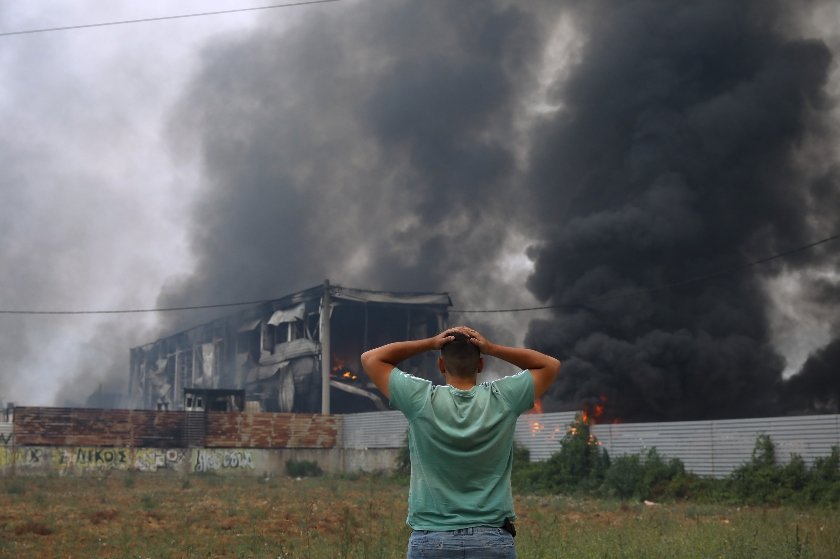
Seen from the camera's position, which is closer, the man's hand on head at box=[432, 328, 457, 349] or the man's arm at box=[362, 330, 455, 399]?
the man's hand on head at box=[432, 328, 457, 349]

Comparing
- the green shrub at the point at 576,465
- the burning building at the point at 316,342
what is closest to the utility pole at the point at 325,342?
the burning building at the point at 316,342

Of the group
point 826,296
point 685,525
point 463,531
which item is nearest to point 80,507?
point 685,525

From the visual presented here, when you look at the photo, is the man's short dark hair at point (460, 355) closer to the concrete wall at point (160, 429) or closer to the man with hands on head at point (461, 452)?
the man with hands on head at point (461, 452)

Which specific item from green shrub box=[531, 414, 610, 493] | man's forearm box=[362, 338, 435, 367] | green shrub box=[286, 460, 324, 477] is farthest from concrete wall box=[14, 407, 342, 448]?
man's forearm box=[362, 338, 435, 367]

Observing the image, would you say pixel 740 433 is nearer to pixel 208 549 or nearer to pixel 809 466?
pixel 809 466

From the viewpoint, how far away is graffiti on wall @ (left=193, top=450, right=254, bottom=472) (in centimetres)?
3984

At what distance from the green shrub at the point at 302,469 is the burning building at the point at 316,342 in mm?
4281

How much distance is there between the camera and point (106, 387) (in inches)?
3051

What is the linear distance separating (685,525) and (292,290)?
4658 cm

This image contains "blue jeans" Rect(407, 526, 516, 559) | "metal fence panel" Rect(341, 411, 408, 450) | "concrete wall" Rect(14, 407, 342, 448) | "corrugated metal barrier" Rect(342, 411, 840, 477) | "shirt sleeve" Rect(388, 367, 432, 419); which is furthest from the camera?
"metal fence panel" Rect(341, 411, 408, 450)

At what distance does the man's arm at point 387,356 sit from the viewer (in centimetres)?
362

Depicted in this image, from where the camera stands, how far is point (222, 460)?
40.1 m

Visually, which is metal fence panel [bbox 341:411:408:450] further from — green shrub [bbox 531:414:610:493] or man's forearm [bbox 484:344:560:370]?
man's forearm [bbox 484:344:560:370]

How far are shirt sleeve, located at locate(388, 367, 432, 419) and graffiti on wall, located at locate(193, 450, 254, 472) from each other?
38.0 metres
